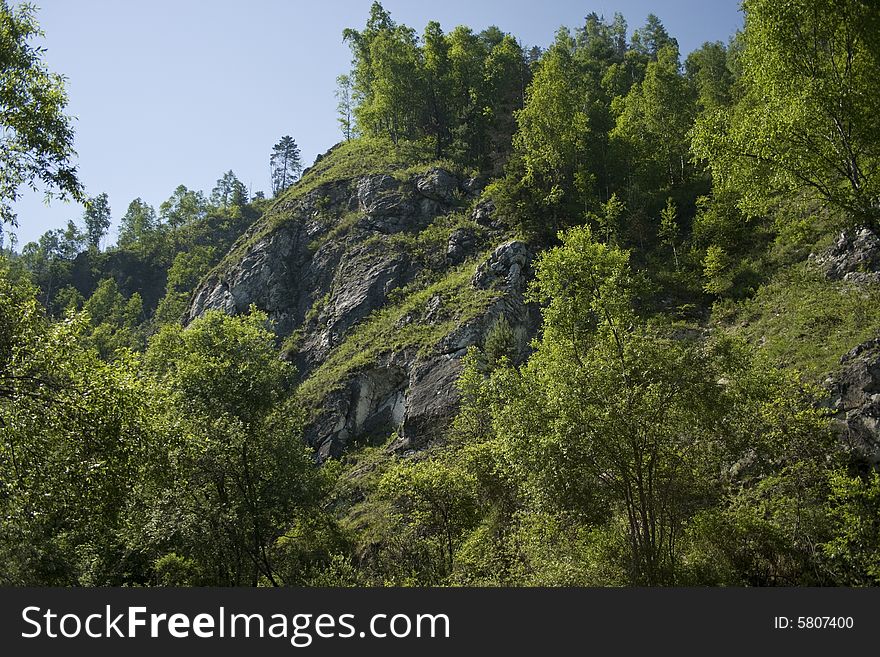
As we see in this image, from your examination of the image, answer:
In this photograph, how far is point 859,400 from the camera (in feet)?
48.2

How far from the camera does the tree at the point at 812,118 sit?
12.7 metres

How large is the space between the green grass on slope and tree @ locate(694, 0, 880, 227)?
6.92 meters

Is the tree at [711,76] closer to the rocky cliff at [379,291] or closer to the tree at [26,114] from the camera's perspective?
the rocky cliff at [379,291]

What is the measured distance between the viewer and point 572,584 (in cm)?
1257

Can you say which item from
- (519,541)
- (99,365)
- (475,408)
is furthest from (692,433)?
(99,365)

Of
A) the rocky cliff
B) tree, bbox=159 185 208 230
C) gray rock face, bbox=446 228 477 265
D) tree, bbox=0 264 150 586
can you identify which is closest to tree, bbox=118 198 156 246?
tree, bbox=159 185 208 230

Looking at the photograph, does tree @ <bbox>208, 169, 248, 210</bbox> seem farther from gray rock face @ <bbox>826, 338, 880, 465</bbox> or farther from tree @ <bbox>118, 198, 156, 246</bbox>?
gray rock face @ <bbox>826, 338, 880, 465</bbox>

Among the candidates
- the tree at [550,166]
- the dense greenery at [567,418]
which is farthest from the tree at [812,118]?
the tree at [550,166]

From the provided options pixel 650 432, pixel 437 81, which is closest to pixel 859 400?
pixel 650 432

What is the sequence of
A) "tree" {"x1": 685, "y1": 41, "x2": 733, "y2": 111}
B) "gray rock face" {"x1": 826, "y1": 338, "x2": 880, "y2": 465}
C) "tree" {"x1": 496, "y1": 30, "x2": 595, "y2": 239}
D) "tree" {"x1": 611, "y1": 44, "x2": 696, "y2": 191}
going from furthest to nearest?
1. "tree" {"x1": 685, "y1": 41, "x2": 733, "y2": 111}
2. "tree" {"x1": 611, "y1": 44, "x2": 696, "y2": 191}
3. "tree" {"x1": 496, "y1": 30, "x2": 595, "y2": 239}
4. "gray rock face" {"x1": 826, "y1": 338, "x2": 880, "y2": 465}

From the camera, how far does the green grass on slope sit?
18812mm

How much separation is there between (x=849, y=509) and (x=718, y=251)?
21.3 m

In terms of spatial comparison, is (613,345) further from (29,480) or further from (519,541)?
(29,480)

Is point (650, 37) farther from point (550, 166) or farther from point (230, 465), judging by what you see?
point (230, 465)
